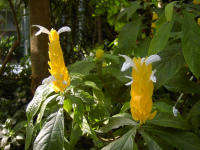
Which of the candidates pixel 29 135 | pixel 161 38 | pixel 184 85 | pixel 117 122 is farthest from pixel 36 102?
pixel 184 85

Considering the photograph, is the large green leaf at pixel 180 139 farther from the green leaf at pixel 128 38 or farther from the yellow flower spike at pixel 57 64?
the green leaf at pixel 128 38

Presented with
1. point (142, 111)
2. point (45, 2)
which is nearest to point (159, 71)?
point (142, 111)

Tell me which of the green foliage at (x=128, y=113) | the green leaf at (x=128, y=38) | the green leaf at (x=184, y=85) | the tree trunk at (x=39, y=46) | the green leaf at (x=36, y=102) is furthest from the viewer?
the tree trunk at (x=39, y=46)

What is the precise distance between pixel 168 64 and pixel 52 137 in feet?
1.80

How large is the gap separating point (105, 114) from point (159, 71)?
0.30 metres

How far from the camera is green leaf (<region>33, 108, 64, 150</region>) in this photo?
0.90 metres

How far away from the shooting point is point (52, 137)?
92cm

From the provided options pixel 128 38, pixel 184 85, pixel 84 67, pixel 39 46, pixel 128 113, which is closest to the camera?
pixel 128 113

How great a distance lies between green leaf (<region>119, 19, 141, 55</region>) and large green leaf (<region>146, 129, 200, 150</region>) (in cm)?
58

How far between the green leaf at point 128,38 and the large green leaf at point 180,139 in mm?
582

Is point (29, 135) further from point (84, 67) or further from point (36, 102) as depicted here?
point (84, 67)

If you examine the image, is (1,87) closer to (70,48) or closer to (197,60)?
(70,48)

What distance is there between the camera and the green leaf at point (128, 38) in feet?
4.56

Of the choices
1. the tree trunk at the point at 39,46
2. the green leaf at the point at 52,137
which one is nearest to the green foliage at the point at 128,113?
the green leaf at the point at 52,137
